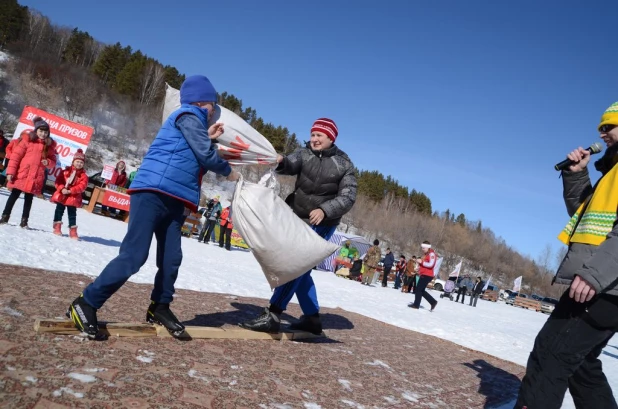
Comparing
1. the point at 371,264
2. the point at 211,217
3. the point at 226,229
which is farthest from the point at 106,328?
the point at 371,264

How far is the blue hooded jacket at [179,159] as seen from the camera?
294 centimetres

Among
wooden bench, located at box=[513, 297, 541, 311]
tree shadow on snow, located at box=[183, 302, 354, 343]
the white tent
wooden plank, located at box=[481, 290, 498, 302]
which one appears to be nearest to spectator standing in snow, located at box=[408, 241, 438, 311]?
tree shadow on snow, located at box=[183, 302, 354, 343]

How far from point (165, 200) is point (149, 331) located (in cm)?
89

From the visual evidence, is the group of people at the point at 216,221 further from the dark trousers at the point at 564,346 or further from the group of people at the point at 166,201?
the dark trousers at the point at 564,346

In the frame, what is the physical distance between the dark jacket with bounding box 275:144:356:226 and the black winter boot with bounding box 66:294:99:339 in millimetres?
2040

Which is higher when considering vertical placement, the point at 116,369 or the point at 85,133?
the point at 85,133

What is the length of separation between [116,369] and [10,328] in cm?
69

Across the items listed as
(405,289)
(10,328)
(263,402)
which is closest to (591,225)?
(263,402)

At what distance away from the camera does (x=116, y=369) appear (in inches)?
90.6

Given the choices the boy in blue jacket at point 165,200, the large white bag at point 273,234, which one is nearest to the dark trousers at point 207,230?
the large white bag at point 273,234

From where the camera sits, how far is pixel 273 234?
11.6ft

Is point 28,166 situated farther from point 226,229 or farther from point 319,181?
point 226,229

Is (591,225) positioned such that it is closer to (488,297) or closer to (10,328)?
(10,328)

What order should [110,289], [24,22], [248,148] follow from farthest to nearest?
[24,22]
[248,148]
[110,289]
